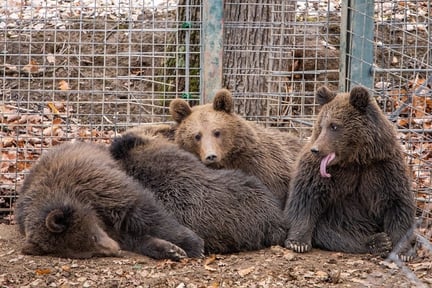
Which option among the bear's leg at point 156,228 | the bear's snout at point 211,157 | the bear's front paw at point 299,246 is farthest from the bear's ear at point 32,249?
the bear's front paw at point 299,246

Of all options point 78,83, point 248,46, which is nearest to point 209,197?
point 248,46

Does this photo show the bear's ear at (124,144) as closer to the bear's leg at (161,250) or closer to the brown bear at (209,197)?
the brown bear at (209,197)

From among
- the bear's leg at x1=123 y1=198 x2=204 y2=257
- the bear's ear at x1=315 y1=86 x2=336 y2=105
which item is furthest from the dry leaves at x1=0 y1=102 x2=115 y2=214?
the bear's ear at x1=315 y1=86 x2=336 y2=105

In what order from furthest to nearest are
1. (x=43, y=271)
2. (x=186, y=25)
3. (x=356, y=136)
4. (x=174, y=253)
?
(x=186, y=25) → (x=356, y=136) → (x=174, y=253) → (x=43, y=271)

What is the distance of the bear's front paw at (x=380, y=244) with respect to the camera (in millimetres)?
7539

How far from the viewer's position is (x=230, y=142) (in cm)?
862

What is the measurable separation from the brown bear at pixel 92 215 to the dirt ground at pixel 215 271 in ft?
0.41

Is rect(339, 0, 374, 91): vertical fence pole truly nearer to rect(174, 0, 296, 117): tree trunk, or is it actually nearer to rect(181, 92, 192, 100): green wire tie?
rect(174, 0, 296, 117): tree trunk

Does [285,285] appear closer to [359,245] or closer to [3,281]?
[359,245]

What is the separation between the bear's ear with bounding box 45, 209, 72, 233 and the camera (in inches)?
276

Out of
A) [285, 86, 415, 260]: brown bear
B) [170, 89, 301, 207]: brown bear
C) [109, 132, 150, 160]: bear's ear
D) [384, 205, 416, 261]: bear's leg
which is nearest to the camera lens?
[384, 205, 416, 261]: bear's leg

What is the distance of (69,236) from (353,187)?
8.74 ft

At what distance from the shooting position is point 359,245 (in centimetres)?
779

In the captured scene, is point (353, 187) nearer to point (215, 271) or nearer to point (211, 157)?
point (211, 157)
